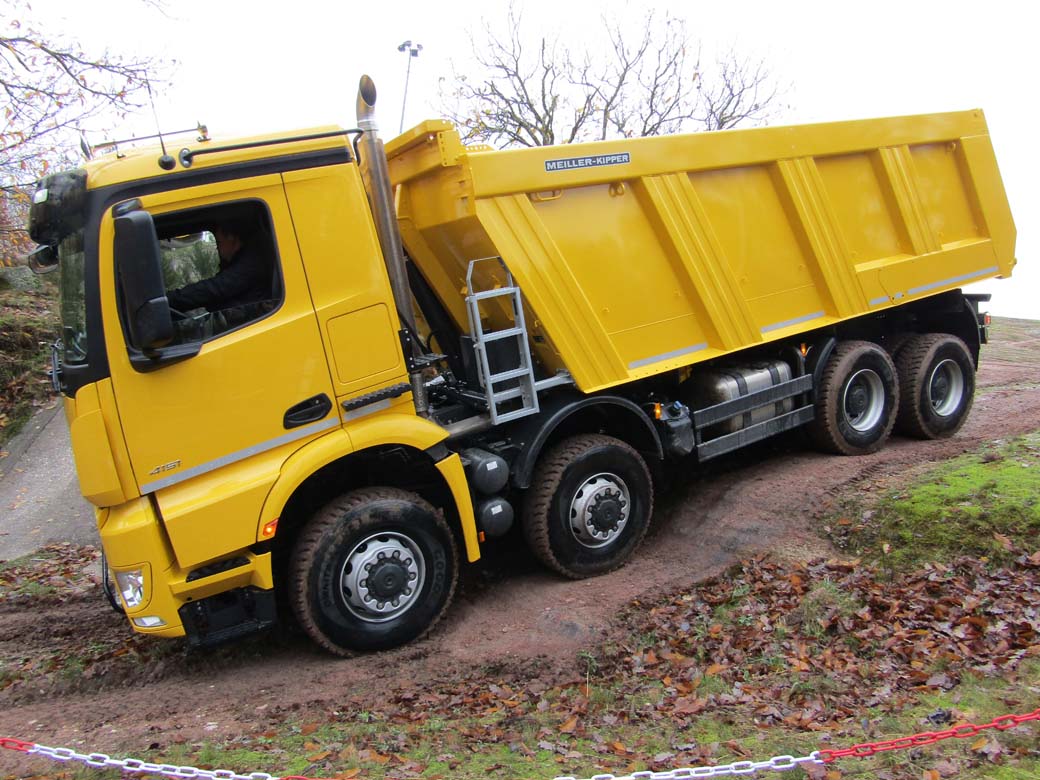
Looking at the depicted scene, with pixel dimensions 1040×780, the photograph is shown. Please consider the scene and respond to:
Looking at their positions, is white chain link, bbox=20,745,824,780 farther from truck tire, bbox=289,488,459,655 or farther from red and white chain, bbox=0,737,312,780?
truck tire, bbox=289,488,459,655

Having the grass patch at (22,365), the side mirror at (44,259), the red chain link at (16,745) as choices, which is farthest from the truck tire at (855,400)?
the grass patch at (22,365)

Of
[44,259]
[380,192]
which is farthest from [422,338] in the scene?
[44,259]

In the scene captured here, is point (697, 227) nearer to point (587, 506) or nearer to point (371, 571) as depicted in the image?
point (587, 506)

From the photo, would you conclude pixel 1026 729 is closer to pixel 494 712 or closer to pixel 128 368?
pixel 494 712

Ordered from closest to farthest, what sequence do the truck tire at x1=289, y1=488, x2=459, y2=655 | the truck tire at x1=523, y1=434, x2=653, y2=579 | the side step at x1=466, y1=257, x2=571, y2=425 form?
the truck tire at x1=289, y1=488, x2=459, y2=655, the side step at x1=466, y1=257, x2=571, y2=425, the truck tire at x1=523, y1=434, x2=653, y2=579

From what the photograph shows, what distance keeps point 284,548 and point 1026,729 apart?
375cm

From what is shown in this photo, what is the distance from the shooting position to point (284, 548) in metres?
4.74

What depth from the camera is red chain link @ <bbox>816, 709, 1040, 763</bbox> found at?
307 cm

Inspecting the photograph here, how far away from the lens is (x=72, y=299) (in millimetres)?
4172

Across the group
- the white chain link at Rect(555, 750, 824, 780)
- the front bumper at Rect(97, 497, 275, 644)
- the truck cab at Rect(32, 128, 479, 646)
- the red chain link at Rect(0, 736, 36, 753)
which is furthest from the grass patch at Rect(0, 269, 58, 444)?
the white chain link at Rect(555, 750, 824, 780)

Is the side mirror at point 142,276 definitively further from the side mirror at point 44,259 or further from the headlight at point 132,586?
the headlight at point 132,586

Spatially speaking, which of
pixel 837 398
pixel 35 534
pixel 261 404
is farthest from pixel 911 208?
pixel 35 534

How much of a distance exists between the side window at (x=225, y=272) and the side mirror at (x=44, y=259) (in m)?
0.64

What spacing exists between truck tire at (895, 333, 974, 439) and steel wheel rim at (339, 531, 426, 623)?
5131mm
